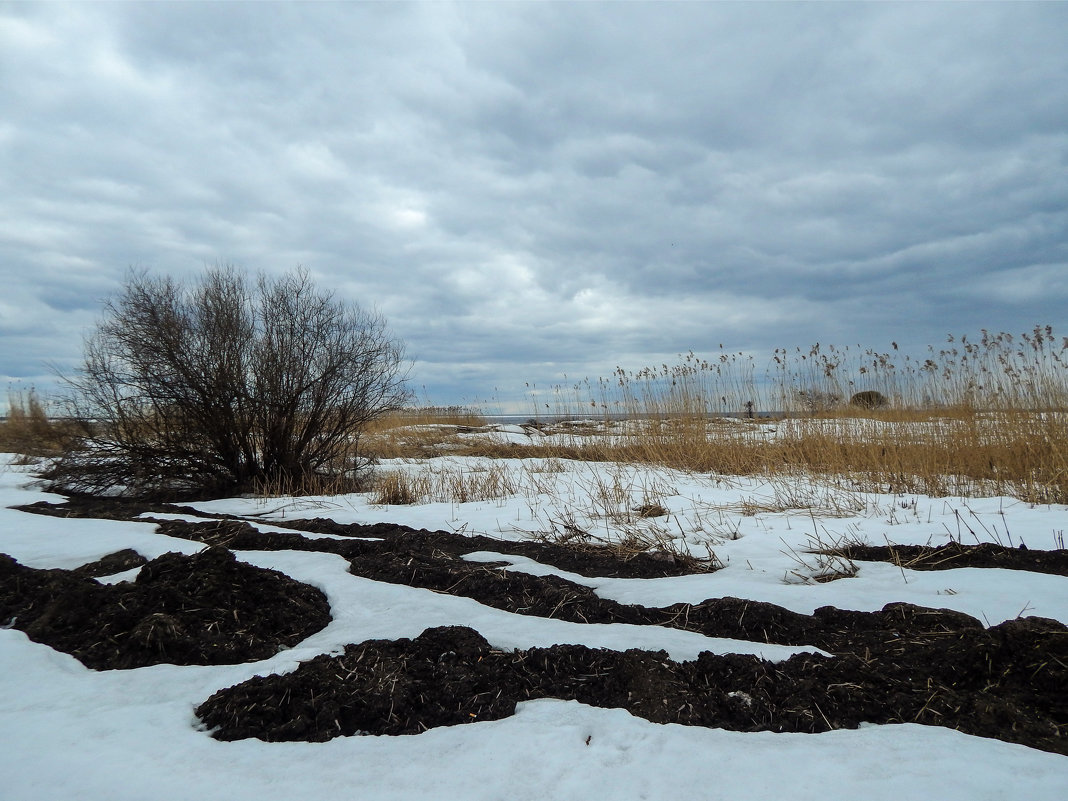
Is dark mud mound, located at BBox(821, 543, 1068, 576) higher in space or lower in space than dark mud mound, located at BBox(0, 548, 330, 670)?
lower

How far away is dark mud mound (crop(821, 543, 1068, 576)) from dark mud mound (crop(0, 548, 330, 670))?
10.5ft

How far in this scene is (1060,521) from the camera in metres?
4.28

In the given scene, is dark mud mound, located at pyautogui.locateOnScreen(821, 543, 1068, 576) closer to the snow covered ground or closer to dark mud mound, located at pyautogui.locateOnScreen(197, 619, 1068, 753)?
the snow covered ground

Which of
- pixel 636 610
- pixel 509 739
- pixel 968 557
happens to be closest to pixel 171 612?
pixel 509 739

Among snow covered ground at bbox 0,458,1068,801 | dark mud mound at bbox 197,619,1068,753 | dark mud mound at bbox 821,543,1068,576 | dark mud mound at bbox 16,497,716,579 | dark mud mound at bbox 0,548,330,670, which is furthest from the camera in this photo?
dark mud mound at bbox 16,497,716,579

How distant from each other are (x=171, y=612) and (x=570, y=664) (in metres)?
1.70

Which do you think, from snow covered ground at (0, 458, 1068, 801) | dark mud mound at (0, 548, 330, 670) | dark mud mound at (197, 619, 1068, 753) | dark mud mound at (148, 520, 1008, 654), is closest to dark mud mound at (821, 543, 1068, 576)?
snow covered ground at (0, 458, 1068, 801)

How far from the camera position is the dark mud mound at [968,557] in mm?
3232

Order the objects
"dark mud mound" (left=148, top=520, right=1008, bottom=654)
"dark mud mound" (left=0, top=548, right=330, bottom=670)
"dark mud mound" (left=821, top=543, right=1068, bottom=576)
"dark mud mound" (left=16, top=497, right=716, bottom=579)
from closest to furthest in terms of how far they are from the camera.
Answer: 1. "dark mud mound" (left=0, top=548, right=330, bottom=670)
2. "dark mud mound" (left=148, top=520, right=1008, bottom=654)
3. "dark mud mound" (left=821, top=543, right=1068, bottom=576)
4. "dark mud mound" (left=16, top=497, right=716, bottom=579)

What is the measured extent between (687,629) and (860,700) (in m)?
0.81

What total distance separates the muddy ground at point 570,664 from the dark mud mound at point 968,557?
1.06 m

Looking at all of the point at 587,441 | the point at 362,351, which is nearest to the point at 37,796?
the point at 362,351

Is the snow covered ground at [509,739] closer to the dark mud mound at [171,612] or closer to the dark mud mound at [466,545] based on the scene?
the dark mud mound at [171,612]

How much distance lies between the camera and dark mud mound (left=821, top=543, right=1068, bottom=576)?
323 centimetres
